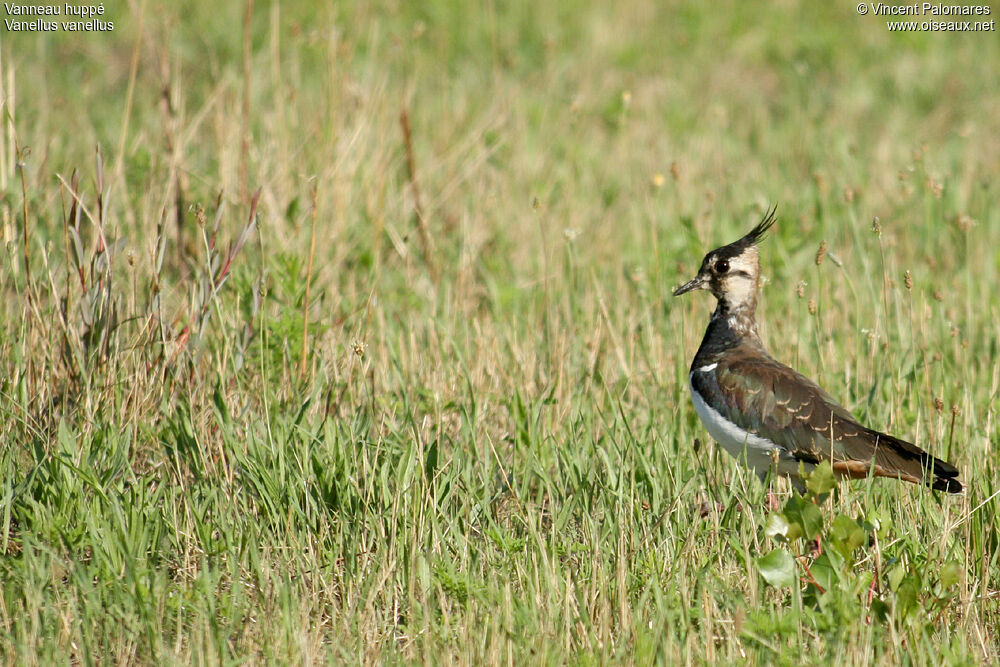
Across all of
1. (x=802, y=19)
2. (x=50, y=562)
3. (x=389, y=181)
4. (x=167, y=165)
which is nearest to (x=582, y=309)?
(x=389, y=181)

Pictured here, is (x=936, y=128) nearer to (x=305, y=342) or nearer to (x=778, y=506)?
(x=778, y=506)

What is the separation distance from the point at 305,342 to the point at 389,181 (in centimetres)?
261

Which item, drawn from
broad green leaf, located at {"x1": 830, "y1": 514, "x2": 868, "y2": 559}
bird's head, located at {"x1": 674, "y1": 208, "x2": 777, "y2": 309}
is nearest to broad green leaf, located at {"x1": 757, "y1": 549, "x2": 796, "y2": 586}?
broad green leaf, located at {"x1": 830, "y1": 514, "x2": 868, "y2": 559}

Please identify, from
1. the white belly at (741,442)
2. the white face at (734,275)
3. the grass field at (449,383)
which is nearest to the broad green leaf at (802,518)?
the grass field at (449,383)

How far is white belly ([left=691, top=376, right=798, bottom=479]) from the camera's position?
475cm

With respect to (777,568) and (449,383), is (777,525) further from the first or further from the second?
(449,383)

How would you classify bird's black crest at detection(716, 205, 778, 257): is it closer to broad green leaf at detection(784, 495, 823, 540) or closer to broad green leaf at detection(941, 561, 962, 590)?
broad green leaf at detection(784, 495, 823, 540)

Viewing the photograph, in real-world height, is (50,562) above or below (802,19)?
below

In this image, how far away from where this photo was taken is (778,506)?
466 centimetres

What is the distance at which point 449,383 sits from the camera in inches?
214

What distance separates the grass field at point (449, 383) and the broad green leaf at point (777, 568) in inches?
0.4

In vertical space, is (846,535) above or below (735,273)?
below

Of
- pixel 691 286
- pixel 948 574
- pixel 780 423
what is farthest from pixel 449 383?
pixel 948 574

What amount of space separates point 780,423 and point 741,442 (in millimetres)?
216
